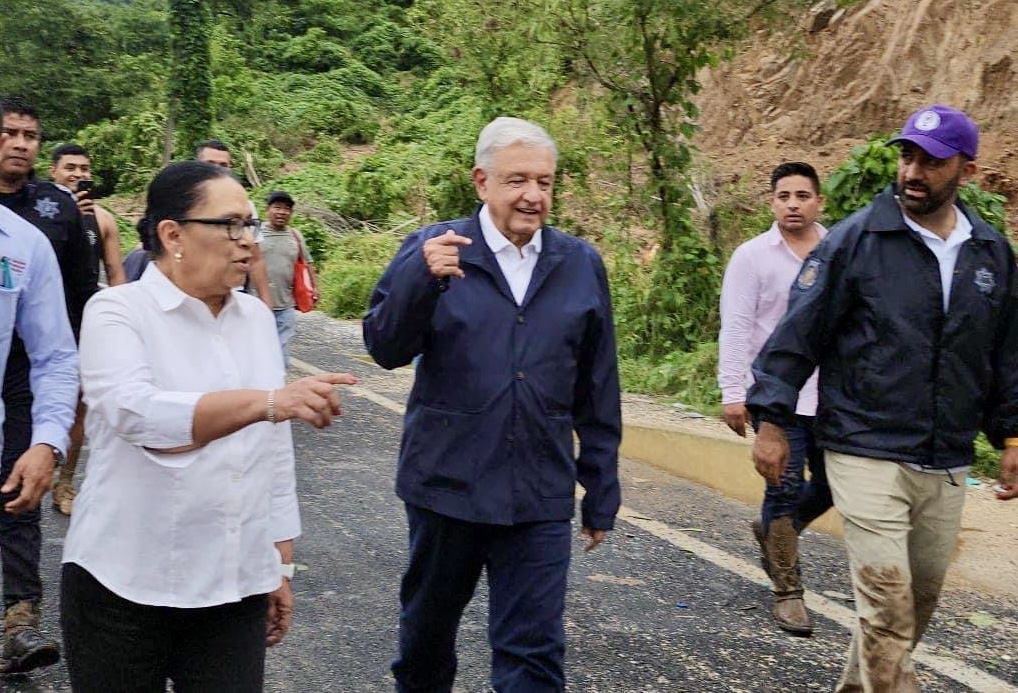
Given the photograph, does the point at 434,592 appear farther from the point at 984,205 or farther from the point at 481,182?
the point at 984,205

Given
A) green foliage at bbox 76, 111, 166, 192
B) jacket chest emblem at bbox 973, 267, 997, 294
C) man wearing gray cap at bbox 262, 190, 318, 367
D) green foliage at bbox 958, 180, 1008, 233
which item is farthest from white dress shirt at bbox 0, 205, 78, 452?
green foliage at bbox 76, 111, 166, 192

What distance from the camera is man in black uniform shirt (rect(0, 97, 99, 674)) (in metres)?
4.45

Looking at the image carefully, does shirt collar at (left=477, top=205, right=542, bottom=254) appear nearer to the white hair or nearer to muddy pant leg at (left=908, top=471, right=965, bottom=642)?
the white hair

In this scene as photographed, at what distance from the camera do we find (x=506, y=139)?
3648 mm

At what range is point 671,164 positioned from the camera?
11836mm

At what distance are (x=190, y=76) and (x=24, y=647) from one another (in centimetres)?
3041

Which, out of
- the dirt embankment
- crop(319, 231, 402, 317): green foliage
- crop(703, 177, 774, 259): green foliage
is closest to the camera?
crop(703, 177, 774, 259): green foliage

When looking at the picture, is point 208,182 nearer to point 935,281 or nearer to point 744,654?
point 935,281

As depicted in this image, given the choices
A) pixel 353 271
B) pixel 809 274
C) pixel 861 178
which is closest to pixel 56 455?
pixel 809 274

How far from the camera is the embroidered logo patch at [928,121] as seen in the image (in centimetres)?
403

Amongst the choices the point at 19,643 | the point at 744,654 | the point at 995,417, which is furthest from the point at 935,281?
the point at 19,643

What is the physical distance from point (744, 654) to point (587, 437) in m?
1.64

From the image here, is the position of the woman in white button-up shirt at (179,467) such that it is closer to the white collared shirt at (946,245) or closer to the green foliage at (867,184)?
the white collared shirt at (946,245)

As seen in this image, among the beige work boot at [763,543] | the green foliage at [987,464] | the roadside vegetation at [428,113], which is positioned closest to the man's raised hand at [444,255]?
the beige work boot at [763,543]
